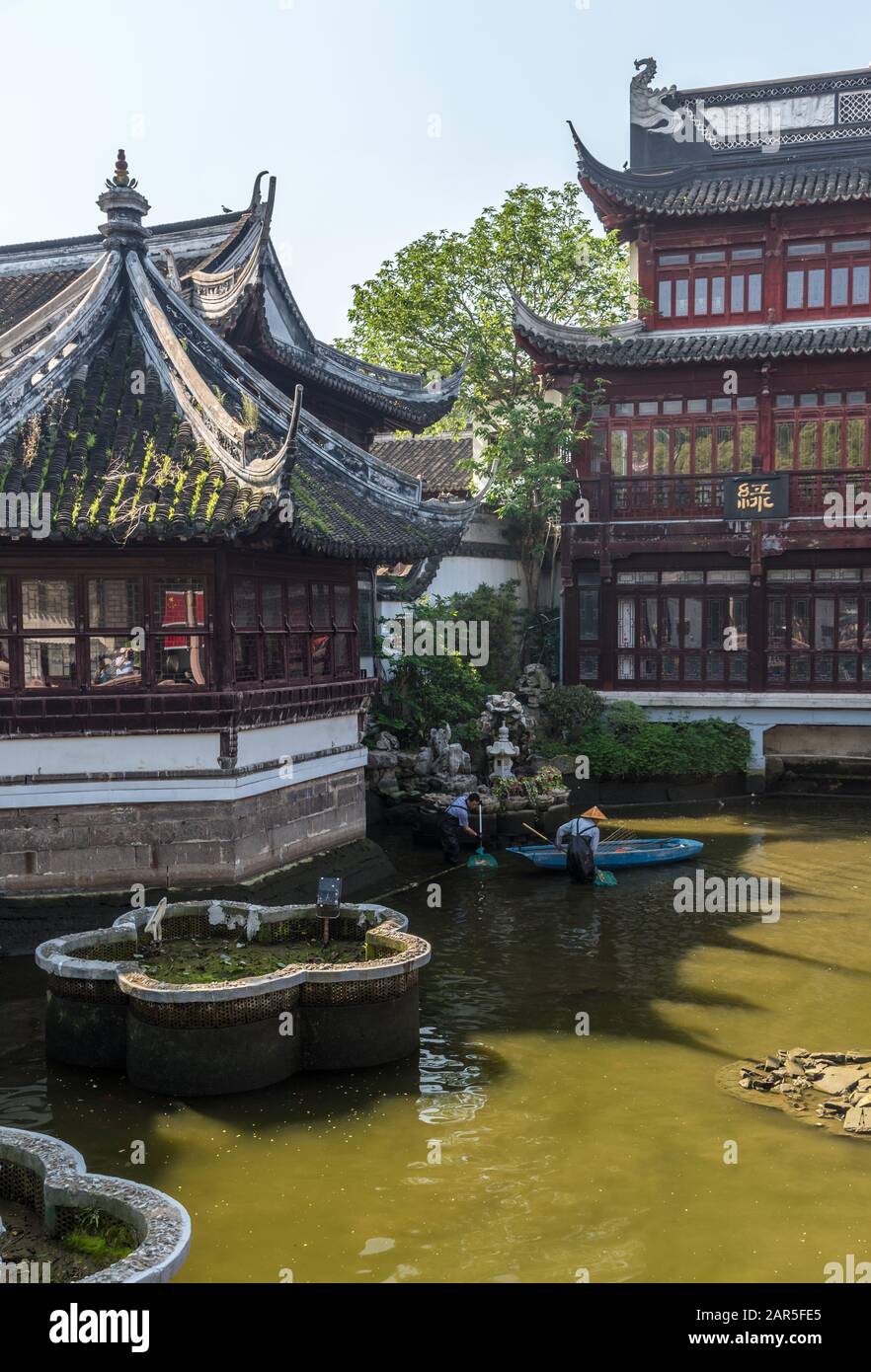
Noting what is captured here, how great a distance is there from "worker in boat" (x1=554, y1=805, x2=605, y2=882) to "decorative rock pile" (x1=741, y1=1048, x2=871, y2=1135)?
7.25 meters

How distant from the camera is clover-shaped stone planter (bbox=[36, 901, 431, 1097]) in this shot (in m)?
10.3

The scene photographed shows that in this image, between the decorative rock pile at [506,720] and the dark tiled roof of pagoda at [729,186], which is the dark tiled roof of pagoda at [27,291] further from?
the dark tiled roof of pagoda at [729,186]

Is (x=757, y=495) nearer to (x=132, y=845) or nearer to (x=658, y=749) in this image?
(x=658, y=749)

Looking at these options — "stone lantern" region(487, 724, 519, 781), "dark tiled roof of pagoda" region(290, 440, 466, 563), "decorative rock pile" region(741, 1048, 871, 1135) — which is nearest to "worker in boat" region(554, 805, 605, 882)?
"stone lantern" region(487, 724, 519, 781)

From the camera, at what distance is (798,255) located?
Result: 27531mm

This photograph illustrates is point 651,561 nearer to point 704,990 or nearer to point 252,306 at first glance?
point 252,306

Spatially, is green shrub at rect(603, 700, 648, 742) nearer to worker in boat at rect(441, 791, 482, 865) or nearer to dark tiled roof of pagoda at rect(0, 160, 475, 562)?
worker in boat at rect(441, 791, 482, 865)

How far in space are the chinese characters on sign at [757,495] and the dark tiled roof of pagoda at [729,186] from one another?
6.05 meters

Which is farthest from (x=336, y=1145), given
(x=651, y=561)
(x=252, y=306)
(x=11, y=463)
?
(x=651, y=561)

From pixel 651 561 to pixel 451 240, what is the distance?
9.49m

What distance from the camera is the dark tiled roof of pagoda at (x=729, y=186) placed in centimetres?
2700

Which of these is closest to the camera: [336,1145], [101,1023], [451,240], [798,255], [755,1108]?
[336,1145]

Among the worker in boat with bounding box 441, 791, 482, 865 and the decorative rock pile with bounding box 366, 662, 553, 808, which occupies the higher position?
the decorative rock pile with bounding box 366, 662, 553, 808

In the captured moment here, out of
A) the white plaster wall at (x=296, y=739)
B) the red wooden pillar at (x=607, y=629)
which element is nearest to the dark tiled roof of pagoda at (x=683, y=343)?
the red wooden pillar at (x=607, y=629)
